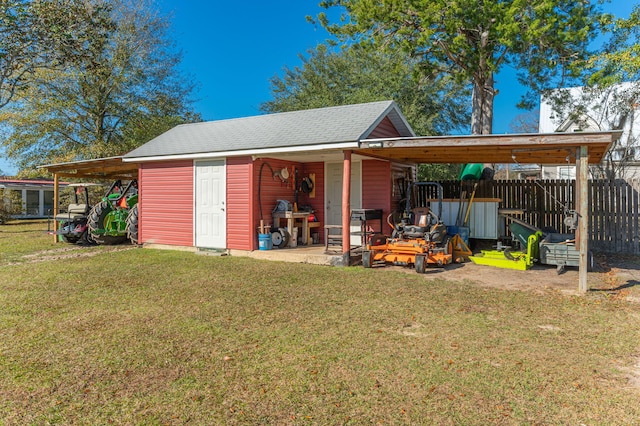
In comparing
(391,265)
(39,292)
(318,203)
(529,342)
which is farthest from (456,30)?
(39,292)

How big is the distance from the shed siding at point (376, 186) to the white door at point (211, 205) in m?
3.44

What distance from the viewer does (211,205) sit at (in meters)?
10.0

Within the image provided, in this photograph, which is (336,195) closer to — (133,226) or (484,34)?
(133,226)

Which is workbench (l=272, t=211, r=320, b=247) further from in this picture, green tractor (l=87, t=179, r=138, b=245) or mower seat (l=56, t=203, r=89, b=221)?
mower seat (l=56, t=203, r=89, b=221)

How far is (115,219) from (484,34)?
13136 millimetres

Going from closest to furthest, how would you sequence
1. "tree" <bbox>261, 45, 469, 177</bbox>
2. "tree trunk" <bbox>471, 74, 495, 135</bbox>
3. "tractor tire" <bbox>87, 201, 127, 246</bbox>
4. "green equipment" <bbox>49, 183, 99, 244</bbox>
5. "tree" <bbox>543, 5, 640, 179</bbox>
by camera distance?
1. "tractor tire" <bbox>87, 201, 127, 246</bbox>
2. "green equipment" <bbox>49, 183, 99, 244</bbox>
3. "tree" <bbox>543, 5, 640, 179</bbox>
4. "tree trunk" <bbox>471, 74, 495, 135</bbox>
5. "tree" <bbox>261, 45, 469, 177</bbox>

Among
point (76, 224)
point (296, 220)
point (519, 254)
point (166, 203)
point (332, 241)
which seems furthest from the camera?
point (76, 224)

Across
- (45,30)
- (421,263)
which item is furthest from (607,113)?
(45,30)

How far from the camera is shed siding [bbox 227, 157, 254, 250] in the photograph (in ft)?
30.7

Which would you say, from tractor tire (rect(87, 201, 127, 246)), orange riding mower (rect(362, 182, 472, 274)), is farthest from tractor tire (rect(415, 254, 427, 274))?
tractor tire (rect(87, 201, 127, 246))

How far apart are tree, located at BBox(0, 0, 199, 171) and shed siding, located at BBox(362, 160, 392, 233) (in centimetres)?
1521

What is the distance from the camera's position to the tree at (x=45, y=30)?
1004 cm

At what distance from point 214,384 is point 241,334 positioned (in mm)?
1100

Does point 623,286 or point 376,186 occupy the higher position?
point 376,186
